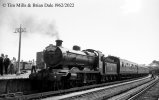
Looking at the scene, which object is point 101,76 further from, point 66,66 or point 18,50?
point 18,50

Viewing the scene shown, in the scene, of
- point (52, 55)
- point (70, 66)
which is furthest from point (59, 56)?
point (70, 66)

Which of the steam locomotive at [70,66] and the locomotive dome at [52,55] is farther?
the locomotive dome at [52,55]

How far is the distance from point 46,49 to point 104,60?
25.8ft

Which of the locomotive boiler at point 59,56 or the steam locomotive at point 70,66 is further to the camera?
the locomotive boiler at point 59,56

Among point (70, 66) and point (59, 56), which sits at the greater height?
point (59, 56)

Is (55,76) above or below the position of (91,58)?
below

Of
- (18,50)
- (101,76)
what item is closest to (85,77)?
(101,76)

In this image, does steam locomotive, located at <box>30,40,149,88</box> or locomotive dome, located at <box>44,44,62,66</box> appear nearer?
steam locomotive, located at <box>30,40,149,88</box>

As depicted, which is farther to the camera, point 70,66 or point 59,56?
point 70,66

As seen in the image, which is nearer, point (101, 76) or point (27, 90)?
point (27, 90)

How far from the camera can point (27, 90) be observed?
1323cm

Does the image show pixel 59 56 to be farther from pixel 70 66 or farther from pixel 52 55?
pixel 70 66

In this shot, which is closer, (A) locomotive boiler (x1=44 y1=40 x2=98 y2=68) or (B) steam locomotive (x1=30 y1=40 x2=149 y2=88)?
(B) steam locomotive (x1=30 y1=40 x2=149 y2=88)

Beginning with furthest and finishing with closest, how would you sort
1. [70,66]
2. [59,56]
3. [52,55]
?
[70,66]
[52,55]
[59,56]
